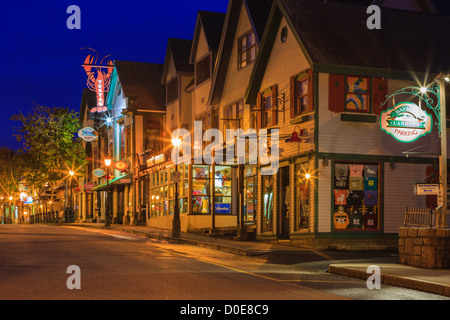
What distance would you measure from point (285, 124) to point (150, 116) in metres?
21.2

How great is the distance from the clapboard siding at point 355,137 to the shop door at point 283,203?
10.8ft

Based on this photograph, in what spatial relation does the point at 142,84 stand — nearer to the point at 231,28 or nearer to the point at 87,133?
the point at 87,133

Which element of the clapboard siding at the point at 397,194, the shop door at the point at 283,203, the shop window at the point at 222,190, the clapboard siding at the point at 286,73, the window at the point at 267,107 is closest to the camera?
the clapboard siding at the point at 397,194

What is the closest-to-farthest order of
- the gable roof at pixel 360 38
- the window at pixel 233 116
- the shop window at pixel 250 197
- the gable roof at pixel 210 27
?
1. the gable roof at pixel 360 38
2. the window at pixel 233 116
3. the shop window at pixel 250 197
4. the gable roof at pixel 210 27

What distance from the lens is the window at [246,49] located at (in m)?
28.7

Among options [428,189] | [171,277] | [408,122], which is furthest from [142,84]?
[171,277]

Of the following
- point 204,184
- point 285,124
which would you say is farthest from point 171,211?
point 285,124

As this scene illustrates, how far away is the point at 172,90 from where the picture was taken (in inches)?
1613

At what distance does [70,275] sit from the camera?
13.3m

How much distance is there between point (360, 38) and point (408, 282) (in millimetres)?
12533

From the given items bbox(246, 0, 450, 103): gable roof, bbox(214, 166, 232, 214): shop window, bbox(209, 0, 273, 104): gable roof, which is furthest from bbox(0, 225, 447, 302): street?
bbox(209, 0, 273, 104): gable roof

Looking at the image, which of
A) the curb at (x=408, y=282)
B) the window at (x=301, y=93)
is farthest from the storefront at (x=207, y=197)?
the curb at (x=408, y=282)

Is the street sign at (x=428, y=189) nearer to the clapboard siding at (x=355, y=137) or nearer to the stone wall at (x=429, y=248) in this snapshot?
the stone wall at (x=429, y=248)

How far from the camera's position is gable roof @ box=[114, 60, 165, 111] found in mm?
44469
